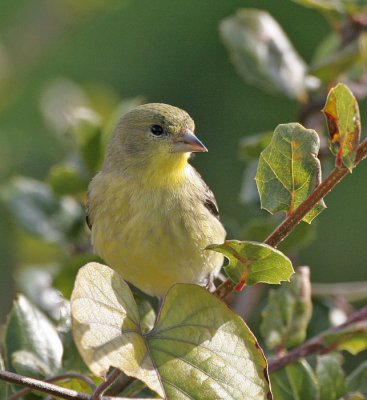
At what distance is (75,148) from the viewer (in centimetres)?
346

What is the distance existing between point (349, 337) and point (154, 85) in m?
3.56

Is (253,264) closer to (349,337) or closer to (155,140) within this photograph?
(349,337)

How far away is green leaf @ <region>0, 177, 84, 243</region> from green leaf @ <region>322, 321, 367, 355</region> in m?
1.31

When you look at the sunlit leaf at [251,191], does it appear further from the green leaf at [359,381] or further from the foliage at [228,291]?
the green leaf at [359,381]

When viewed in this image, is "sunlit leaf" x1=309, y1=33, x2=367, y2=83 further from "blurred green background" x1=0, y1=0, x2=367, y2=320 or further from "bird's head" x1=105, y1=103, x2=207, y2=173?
"blurred green background" x1=0, y1=0, x2=367, y2=320

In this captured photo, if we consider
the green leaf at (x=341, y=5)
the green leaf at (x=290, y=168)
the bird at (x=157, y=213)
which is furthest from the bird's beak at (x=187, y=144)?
the green leaf at (x=290, y=168)

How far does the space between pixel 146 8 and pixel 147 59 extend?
429 millimetres

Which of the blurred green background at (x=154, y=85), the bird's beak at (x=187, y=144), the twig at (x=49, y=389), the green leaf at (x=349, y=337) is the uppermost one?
the green leaf at (x=349, y=337)

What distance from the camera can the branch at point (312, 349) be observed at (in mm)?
2316

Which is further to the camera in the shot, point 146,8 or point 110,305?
point 146,8

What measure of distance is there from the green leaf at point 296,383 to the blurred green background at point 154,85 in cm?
173

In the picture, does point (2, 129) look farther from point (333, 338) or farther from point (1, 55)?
point (333, 338)

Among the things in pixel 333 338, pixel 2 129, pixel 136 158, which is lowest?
pixel 2 129

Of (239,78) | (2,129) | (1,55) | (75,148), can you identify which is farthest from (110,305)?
(239,78)
